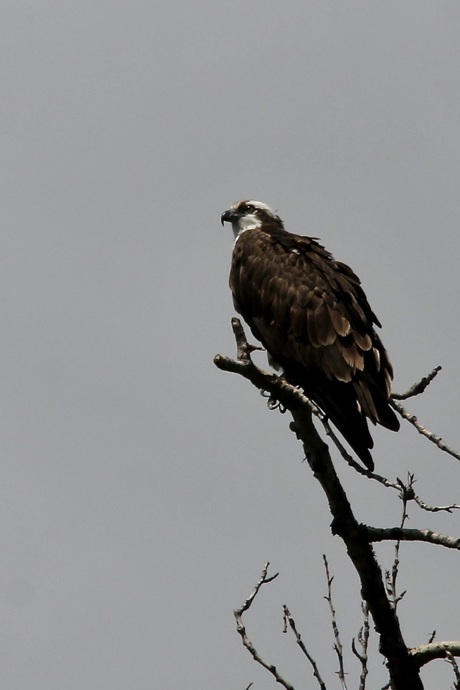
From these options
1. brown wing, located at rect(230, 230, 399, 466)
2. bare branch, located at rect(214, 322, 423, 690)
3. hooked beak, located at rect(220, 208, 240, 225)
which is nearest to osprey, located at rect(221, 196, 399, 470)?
brown wing, located at rect(230, 230, 399, 466)

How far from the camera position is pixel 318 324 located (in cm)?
813

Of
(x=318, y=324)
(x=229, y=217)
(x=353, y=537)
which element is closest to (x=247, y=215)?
(x=229, y=217)

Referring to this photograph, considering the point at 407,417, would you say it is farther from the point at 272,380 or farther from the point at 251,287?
the point at 251,287

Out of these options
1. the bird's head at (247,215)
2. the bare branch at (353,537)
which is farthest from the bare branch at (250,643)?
the bird's head at (247,215)

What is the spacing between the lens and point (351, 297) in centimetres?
827

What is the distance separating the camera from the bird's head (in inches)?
411

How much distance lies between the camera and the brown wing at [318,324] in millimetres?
7457

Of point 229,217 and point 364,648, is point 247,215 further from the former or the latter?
point 364,648

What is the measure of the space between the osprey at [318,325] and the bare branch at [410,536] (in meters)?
0.94

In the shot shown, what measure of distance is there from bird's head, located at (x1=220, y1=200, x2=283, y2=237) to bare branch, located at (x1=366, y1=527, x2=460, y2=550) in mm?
5019

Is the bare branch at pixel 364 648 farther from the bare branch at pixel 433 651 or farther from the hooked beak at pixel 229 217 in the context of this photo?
the hooked beak at pixel 229 217

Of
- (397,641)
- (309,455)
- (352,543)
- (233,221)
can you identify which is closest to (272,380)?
(309,455)

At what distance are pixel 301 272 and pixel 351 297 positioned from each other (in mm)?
509

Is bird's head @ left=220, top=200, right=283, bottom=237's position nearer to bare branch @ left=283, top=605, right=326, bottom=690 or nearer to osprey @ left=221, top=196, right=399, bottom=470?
osprey @ left=221, top=196, right=399, bottom=470
